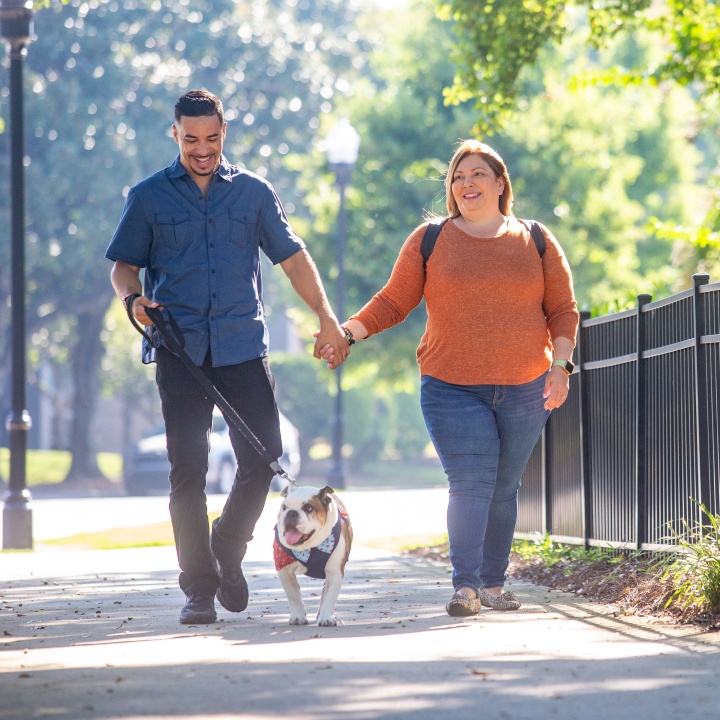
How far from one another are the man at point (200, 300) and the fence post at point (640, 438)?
88.8 inches

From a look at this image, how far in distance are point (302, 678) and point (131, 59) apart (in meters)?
31.6

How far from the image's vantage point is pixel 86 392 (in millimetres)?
35469

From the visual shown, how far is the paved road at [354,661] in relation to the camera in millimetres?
4031

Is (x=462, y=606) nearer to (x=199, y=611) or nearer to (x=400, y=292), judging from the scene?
(x=199, y=611)

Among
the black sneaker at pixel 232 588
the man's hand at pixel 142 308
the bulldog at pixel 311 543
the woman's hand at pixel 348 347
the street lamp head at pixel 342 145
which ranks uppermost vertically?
the street lamp head at pixel 342 145

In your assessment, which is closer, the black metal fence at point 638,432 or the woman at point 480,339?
the woman at point 480,339

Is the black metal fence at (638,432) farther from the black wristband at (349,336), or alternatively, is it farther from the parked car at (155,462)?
the parked car at (155,462)

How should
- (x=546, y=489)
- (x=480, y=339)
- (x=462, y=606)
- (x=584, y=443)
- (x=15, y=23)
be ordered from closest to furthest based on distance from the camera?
(x=462, y=606), (x=480, y=339), (x=584, y=443), (x=546, y=489), (x=15, y=23)

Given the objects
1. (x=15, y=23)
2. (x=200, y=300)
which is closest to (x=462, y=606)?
(x=200, y=300)

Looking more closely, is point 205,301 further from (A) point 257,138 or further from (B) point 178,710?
(A) point 257,138

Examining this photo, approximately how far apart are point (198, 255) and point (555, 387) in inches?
64.5

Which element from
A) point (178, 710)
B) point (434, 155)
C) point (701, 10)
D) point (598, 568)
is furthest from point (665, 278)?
point (178, 710)

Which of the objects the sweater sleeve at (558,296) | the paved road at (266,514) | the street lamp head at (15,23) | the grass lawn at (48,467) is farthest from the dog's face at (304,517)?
the grass lawn at (48,467)

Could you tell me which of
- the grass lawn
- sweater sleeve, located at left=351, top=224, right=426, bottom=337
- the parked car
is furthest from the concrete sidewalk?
the grass lawn
